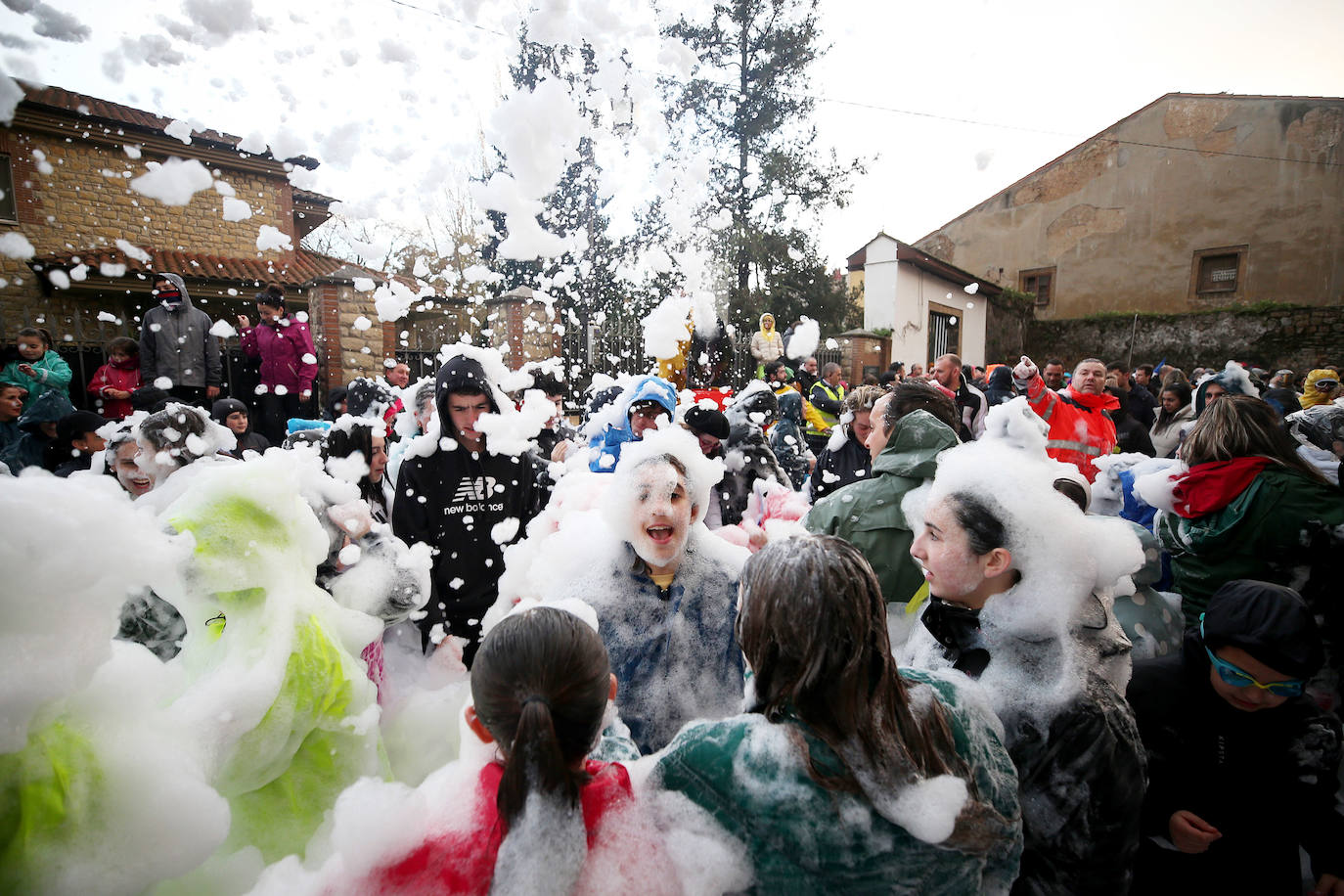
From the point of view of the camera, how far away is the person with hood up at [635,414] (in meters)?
3.84

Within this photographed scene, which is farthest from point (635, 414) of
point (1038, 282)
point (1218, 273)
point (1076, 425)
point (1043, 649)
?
point (1218, 273)

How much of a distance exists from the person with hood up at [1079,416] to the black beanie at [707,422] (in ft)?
9.35

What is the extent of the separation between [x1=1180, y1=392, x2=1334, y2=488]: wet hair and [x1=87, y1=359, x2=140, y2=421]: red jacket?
295 inches

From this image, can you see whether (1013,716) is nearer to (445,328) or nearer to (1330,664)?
(1330,664)

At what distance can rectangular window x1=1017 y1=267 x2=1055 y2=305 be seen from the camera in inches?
933

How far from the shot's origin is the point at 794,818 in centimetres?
112

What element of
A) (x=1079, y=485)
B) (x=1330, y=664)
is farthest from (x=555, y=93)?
(x=1330, y=664)

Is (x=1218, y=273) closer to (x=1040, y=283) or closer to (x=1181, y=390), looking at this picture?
(x=1040, y=283)

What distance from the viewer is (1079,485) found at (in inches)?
96.3

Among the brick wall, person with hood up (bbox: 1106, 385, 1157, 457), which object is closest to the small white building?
the brick wall

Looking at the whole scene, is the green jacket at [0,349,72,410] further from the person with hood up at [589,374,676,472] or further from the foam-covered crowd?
the person with hood up at [589,374,676,472]

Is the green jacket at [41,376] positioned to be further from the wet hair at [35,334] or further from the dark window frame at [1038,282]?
the dark window frame at [1038,282]

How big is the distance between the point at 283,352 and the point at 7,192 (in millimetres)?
9105

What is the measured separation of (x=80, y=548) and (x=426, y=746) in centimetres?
179
